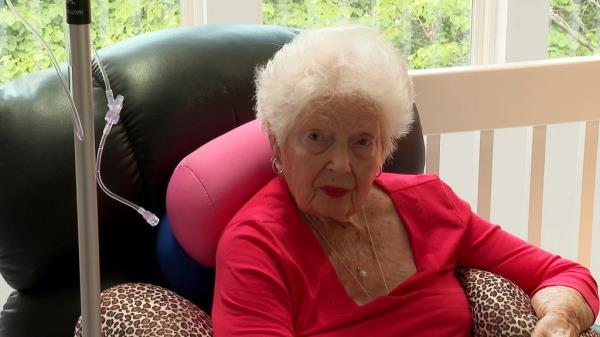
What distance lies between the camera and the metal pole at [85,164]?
4.44 feet

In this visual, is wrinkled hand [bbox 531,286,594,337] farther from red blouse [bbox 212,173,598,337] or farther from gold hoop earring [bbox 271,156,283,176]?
gold hoop earring [bbox 271,156,283,176]

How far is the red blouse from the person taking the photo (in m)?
1.84

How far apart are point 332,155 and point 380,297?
1.01ft

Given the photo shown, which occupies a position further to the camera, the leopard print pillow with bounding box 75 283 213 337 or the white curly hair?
the white curly hair

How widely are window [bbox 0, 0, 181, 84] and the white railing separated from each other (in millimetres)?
894

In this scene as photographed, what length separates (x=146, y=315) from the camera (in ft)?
5.98

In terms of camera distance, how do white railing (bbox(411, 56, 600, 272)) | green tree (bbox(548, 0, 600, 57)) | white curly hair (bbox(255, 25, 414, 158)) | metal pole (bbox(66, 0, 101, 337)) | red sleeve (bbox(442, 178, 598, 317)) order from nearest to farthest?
metal pole (bbox(66, 0, 101, 337)), white curly hair (bbox(255, 25, 414, 158)), red sleeve (bbox(442, 178, 598, 317)), white railing (bbox(411, 56, 600, 272)), green tree (bbox(548, 0, 600, 57))

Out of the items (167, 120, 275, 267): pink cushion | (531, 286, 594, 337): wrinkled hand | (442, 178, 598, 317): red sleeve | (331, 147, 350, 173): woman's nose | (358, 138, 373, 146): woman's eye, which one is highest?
(358, 138, 373, 146): woman's eye

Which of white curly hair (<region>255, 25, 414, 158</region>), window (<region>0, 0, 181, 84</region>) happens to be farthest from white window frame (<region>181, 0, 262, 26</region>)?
white curly hair (<region>255, 25, 414, 158</region>)

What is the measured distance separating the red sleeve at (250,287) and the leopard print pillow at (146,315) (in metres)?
0.06

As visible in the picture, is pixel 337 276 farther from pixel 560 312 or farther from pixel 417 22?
pixel 417 22

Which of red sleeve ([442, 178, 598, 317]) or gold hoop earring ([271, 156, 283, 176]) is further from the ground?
gold hoop earring ([271, 156, 283, 176])

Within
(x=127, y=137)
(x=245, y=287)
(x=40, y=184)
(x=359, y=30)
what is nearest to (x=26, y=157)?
(x=40, y=184)

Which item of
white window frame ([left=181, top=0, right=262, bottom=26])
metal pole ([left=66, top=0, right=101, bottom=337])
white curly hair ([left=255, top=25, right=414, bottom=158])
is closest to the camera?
metal pole ([left=66, top=0, right=101, bottom=337])
